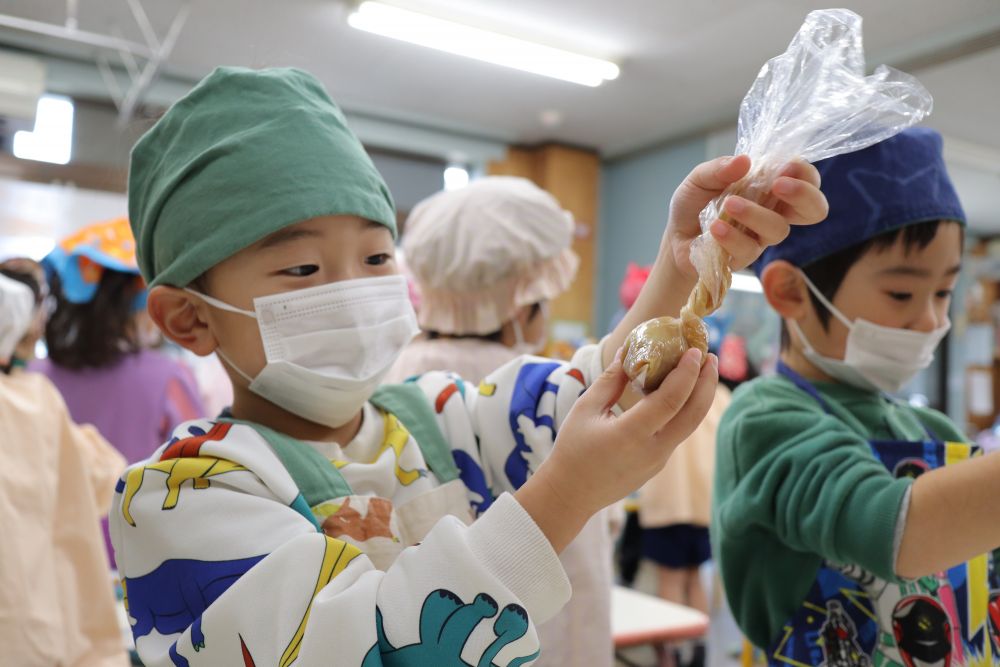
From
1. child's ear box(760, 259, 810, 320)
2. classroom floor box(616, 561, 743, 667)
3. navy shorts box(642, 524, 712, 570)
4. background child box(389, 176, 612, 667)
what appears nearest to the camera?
child's ear box(760, 259, 810, 320)

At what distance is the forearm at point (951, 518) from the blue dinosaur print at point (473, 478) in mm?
480

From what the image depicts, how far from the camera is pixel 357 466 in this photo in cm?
92

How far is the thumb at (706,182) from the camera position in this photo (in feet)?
2.38

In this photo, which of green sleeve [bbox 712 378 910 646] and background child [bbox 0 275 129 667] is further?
background child [bbox 0 275 129 667]

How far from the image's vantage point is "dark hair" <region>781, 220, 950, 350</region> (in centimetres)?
100

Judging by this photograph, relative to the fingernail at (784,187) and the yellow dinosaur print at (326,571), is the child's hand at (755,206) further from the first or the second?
the yellow dinosaur print at (326,571)

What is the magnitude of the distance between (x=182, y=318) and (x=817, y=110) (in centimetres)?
73

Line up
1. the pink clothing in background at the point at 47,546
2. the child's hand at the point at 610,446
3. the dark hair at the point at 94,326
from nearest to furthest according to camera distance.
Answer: the child's hand at the point at 610,446 → the pink clothing in background at the point at 47,546 → the dark hair at the point at 94,326

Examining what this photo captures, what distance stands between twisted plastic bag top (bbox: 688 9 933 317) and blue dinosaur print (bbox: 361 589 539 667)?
304mm

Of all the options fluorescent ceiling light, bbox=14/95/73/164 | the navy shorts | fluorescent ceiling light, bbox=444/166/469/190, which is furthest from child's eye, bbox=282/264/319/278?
fluorescent ceiling light, bbox=444/166/469/190

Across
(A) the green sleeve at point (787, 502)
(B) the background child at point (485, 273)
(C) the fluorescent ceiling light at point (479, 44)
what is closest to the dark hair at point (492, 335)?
(B) the background child at point (485, 273)

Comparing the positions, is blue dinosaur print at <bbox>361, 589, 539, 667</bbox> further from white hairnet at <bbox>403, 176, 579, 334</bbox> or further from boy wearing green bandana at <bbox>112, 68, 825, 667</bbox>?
white hairnet at <bbox>403, 176, 579, 334</bbox>

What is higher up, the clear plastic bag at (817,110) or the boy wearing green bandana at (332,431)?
the clear plastic bag at (817,110)

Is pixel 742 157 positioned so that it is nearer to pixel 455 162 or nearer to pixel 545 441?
pixel 545 441
